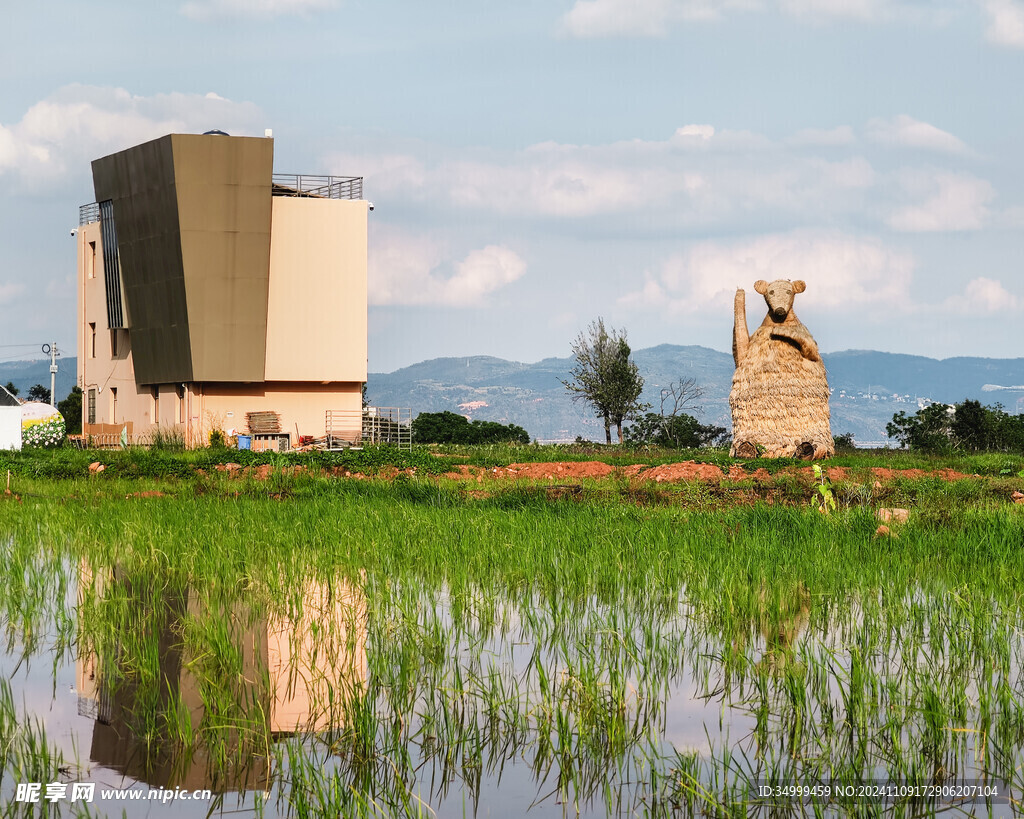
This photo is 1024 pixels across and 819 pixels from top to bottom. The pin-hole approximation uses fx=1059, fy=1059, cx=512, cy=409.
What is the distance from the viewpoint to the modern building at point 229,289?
35594mm

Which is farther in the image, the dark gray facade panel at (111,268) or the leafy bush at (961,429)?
the dark gray facade panel at (111,268)

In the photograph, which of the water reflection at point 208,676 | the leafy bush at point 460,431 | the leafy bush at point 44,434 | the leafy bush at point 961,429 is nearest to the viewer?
the water reflection at point 208,676

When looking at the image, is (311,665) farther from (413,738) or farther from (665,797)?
(665,797)

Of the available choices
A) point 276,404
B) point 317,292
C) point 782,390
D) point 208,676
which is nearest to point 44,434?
point 276,404

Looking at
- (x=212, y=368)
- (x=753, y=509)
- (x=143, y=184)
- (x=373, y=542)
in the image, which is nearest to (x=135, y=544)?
(x=373, y=542)

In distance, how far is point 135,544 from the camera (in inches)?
432

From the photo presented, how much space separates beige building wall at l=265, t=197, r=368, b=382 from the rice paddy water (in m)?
26.4

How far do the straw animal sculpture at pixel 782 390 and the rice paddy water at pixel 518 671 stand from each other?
15036mm

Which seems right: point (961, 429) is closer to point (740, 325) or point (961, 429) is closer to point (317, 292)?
point (740, 325)

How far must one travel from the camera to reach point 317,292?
38.1 meters

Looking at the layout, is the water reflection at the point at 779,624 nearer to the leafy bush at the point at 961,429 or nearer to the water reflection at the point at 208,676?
the water reflection at the point at 208,676

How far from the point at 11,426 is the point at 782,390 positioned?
2506 centimetres

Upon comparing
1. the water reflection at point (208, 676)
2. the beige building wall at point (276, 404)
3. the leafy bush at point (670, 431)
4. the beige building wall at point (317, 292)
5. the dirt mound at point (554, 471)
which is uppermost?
the beige building wall at point (317, 292)

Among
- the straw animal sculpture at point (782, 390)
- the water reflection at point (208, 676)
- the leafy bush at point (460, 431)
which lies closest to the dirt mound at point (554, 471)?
the straw animal sculpture at point (782, 390)
